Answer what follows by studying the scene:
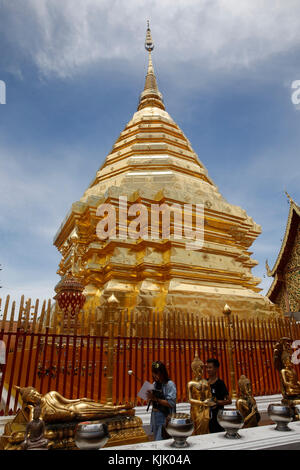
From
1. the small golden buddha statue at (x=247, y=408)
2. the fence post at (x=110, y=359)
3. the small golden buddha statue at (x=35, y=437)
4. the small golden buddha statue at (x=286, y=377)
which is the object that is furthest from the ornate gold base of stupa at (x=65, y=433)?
the small golden buddha statue at (x=286, y=377)

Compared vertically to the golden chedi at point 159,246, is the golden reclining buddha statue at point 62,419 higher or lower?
lower

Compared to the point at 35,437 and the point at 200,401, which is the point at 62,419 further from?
the point at 200,401

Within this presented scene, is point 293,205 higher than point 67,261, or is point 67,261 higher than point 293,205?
point 293,205

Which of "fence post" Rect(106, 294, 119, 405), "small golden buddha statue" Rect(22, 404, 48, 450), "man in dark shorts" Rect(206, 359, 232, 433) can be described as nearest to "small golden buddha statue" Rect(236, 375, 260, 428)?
"man in dark shorts" Rect(206, 359, 232, 433)

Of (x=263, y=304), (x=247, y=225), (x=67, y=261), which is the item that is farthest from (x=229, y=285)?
(x=67, y=261)

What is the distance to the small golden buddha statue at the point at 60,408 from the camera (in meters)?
2.95

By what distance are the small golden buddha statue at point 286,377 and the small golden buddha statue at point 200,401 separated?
62.0 inches

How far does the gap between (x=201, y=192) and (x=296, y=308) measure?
27.3 feet

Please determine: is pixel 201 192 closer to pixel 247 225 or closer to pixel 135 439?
pixel 247 225

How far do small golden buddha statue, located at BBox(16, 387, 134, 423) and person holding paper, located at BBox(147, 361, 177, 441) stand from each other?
0.53 meters

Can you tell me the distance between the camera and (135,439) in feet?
11.6

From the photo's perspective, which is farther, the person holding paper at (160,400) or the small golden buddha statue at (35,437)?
the person holding paper at (160,400)

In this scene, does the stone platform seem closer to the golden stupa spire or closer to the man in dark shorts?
the man in dark shorts

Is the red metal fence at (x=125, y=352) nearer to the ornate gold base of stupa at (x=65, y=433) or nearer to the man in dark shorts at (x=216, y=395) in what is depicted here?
the ornate gold base of stupa at (x=65, y=433)
